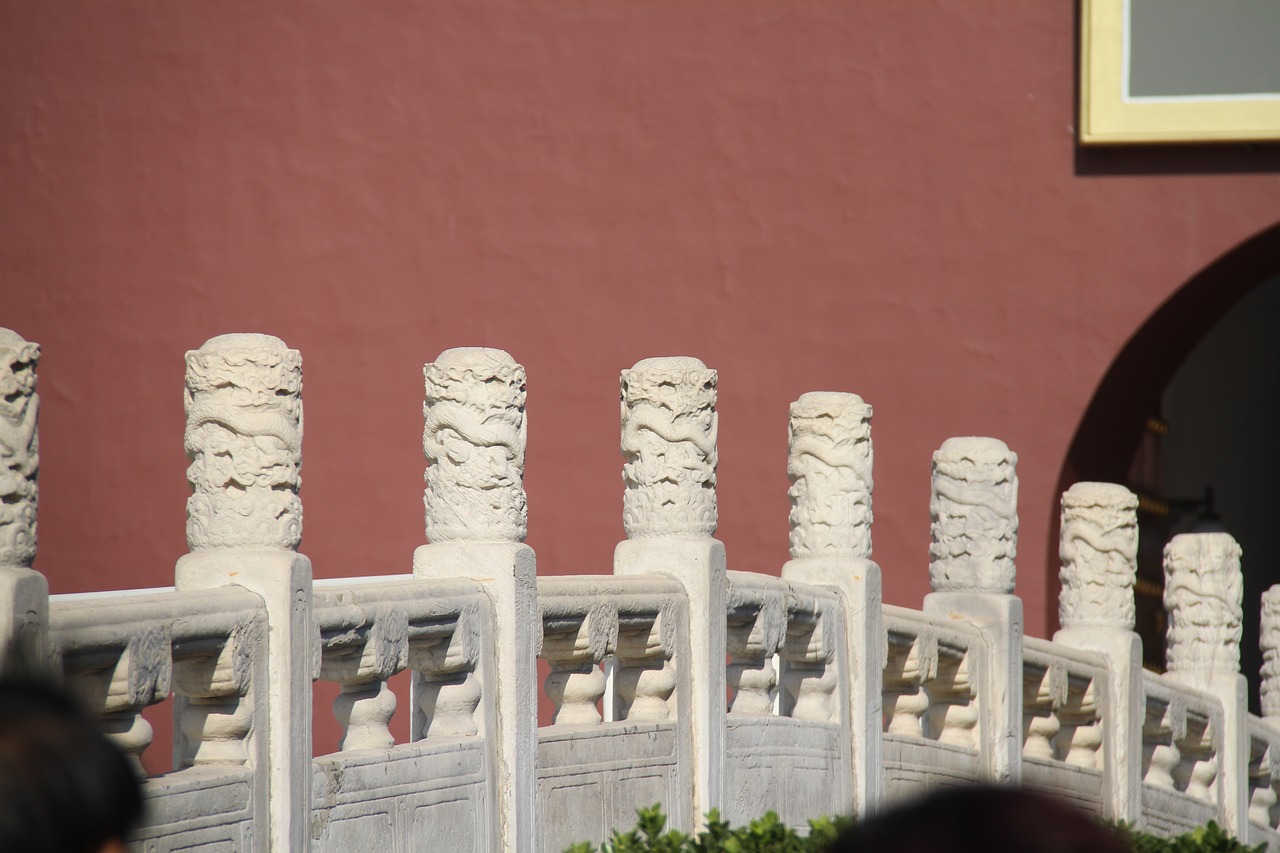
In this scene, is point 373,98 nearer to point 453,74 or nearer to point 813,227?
point 453,74

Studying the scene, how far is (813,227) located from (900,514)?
1339mm

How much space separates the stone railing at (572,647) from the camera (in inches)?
136

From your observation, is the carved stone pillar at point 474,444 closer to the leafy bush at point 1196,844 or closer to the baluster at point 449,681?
the baluster at point 449,681

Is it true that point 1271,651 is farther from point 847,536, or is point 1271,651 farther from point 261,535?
point 261,535

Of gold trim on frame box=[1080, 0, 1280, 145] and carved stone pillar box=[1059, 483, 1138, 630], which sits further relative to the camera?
gold trim on frame box=[1080, 0, 1280, 145]

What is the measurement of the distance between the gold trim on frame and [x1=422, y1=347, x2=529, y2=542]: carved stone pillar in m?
4.40

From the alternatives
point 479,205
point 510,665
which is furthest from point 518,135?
point 510,665

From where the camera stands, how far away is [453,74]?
8414 millimetres

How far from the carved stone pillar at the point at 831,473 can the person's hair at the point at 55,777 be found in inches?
161

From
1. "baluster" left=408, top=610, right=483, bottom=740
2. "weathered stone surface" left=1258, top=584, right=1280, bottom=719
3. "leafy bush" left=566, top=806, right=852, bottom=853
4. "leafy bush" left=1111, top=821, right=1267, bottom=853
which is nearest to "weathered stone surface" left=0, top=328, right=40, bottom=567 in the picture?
"baluster" left=408, top=610, right=483, bottom=740

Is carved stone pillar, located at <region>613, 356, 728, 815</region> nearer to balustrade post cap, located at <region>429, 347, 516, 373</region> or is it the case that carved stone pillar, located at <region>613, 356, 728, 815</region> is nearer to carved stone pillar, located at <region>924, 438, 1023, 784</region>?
balustrade post cap, located at <region>429, 347, 516, 373</region>

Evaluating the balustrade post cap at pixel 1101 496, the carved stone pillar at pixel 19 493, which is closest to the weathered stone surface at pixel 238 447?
the carved stone pillar at pixel 19 493

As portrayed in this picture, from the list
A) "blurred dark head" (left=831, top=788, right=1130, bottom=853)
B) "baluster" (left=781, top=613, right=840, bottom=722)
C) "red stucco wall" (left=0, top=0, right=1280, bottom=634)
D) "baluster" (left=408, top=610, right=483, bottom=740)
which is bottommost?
"baluster" (left=781, top=613, right=840, bottom=722)

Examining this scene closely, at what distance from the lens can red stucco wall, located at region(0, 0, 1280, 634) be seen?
314 inches
